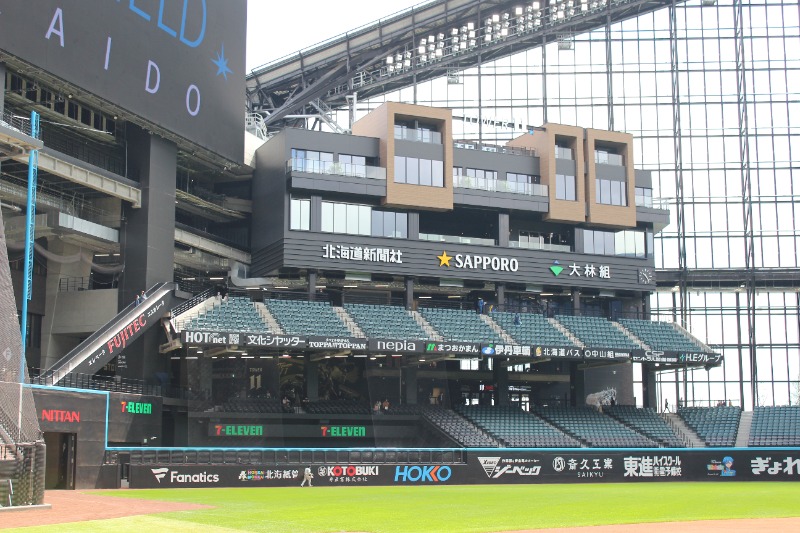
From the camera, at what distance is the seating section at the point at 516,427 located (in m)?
62.7

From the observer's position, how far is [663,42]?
88.7 m

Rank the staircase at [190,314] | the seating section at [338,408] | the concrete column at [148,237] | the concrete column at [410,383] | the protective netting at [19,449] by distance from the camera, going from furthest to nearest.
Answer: the concrete column at [410,383] → the seating section at [338,408] → the concrete column at [148,237] → the staircase at [190,314] → the protective netting at [19,449]

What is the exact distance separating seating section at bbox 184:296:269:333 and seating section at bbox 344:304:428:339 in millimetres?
6974

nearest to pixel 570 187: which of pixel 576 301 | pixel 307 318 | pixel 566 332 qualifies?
pixel 576 301

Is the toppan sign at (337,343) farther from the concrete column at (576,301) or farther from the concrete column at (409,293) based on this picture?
the concrete column at (576,301)

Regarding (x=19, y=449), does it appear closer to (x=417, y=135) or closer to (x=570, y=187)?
(x=417, y=135)

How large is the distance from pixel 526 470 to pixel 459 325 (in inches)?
662

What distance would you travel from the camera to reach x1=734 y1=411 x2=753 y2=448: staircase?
6731 centimetres

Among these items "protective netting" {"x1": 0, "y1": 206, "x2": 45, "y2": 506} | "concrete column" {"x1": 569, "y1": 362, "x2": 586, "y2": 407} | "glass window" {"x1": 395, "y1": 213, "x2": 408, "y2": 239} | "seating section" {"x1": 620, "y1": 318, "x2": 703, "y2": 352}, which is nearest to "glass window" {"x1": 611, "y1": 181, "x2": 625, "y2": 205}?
"seating section" {"x1": 620, "y1": 318, "x2": 703, "y2": 352}

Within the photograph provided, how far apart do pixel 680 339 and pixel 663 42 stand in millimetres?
29636

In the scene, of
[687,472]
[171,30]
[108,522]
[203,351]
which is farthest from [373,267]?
[108,522]

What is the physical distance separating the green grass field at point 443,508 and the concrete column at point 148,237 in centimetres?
1703

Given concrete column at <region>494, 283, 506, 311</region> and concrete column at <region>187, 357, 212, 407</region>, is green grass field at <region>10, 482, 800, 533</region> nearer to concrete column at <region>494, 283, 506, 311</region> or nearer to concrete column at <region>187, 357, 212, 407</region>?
concrete column at <region>187, 357, 212, 407</region>

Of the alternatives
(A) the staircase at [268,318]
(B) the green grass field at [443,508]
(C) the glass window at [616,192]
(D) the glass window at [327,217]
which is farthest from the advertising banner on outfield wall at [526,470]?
(C) the glass window at [616,192]
